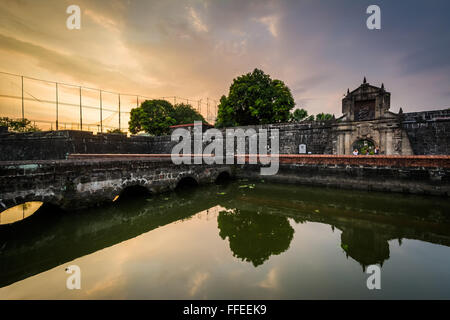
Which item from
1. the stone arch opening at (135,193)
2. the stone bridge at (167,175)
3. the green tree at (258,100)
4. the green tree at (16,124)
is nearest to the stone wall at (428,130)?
the stone bridge at (167,175)

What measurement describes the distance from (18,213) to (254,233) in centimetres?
562

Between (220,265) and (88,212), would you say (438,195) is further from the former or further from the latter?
(88,212)

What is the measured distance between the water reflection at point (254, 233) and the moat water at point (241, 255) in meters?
0.02

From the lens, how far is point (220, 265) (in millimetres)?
2818

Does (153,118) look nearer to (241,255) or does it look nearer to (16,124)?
(16,124)

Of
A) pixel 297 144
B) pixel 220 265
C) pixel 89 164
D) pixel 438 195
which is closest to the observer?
pixel 220 265

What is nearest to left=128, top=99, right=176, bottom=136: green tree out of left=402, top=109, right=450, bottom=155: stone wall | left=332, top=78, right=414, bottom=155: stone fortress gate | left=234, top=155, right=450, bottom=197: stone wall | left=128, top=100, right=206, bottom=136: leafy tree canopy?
left=128, top=100, right=206, bottom=136: leafy tree canopy

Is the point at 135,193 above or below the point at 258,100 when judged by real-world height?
below

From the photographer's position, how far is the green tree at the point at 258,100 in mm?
21219

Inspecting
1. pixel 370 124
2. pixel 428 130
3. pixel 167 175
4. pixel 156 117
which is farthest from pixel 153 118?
pixel 428 130

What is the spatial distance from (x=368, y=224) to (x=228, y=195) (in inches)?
158

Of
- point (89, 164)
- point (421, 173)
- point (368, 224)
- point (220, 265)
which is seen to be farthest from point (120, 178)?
point (421, 173)

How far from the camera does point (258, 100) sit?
21.0 m

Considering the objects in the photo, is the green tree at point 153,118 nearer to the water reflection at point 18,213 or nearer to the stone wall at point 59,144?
the stone wall at point 59,144
